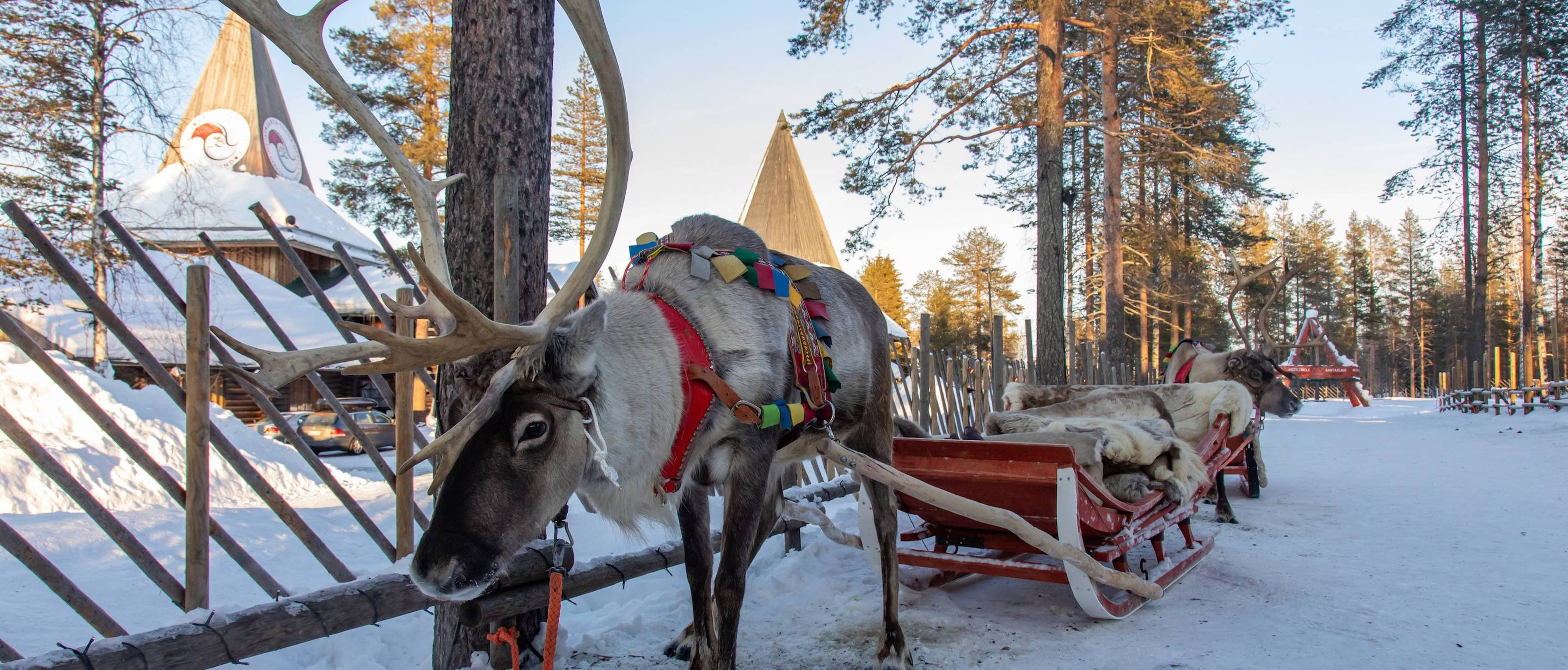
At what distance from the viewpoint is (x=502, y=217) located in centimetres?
318

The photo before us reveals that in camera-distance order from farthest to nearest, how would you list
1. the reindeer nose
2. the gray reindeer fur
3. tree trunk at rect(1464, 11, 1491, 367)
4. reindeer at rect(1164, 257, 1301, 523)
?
tree trunk at rect(1464, 11, 1491, 367)
reindeer at rect(1164, 257, 1301, 523)
the gray reindeer fur
the reindeer nose

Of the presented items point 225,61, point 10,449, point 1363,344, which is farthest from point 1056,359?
point 1363,344

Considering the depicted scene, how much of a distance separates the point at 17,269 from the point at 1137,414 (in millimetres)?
15155

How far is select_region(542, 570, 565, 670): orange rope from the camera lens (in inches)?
100

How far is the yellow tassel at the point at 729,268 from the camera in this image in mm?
3029

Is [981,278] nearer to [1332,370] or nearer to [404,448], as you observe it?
[1332,370]

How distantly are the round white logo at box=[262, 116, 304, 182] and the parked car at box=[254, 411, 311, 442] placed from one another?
45.1 feet

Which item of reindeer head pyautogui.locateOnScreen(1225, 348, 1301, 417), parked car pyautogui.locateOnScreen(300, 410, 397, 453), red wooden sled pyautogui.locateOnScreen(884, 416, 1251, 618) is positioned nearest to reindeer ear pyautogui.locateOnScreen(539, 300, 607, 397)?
red wooden sled pyautogui.locateOnScreen(884, 416, 1251, 618)

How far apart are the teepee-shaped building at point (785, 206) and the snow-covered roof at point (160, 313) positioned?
12.7m

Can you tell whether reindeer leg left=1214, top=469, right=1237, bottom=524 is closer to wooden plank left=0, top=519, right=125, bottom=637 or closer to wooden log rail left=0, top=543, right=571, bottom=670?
wooden log rail left=0, top=543, right=571, bottom=670

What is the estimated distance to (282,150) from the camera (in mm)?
28844

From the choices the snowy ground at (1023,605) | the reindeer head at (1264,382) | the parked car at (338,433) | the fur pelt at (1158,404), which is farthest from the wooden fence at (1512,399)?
the parked car at (338,433)

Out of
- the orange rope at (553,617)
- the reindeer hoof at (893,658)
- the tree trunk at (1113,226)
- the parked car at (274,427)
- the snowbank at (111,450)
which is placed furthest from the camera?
the parked car at (274,427)

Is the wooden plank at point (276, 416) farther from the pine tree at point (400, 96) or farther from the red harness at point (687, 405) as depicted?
the pine tree at point (400, 96)
